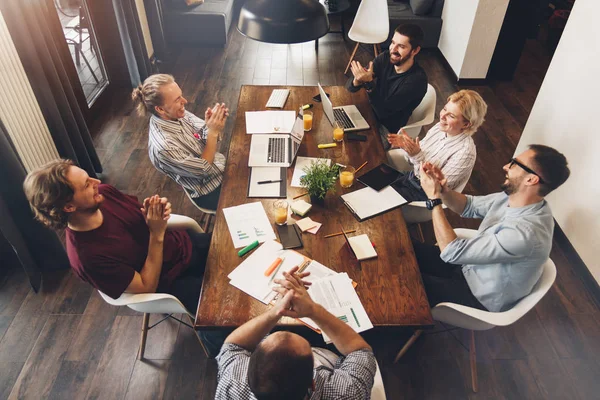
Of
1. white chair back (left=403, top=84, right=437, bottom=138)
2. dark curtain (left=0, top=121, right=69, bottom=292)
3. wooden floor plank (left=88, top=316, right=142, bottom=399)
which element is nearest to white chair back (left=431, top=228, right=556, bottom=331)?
white chair back (left=403, top=84, right=437, bottom=138)

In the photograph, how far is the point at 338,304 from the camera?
74.7 inches

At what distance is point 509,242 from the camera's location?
194 cm

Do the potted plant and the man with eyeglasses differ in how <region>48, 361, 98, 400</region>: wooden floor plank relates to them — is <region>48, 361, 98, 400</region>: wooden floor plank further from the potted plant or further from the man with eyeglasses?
the man with eyeglasses

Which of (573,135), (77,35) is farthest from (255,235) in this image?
(77,35)

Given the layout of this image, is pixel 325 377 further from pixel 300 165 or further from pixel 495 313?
pixel 300 165

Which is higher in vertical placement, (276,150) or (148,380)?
(276,150)

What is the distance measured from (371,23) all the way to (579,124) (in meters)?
2.85

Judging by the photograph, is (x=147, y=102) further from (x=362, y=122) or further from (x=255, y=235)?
(x=362, y=122)

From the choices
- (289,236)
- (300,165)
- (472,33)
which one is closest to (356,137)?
(300,165)

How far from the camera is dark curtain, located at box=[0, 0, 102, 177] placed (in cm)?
267

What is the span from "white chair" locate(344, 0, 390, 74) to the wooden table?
2681 millimetres

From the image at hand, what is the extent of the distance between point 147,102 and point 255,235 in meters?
1.03

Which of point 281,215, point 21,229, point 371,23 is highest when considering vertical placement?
point 281,215

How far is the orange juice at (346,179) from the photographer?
246 cm
